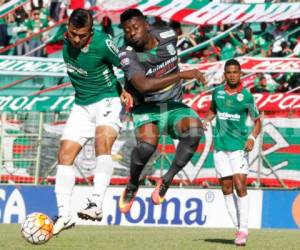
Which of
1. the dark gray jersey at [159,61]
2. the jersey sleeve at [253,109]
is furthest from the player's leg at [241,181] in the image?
the dark gray jersey at [159,61]

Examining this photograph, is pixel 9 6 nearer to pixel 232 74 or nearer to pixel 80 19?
pixel 232 74

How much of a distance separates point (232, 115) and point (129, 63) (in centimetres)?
231

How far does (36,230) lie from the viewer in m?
11.2

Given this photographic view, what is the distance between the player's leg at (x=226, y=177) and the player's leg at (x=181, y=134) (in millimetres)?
1465

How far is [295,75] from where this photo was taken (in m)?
23.4

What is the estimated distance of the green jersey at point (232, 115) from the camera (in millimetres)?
14055

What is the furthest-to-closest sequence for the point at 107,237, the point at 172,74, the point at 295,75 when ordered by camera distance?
the point at 295,75
the point at 107,237
the point at 172,74

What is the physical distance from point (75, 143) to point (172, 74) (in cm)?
138

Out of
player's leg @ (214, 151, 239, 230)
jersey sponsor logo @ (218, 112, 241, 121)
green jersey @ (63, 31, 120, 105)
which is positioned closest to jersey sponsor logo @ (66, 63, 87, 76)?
green jersey @ (63, 31, 120, 105)

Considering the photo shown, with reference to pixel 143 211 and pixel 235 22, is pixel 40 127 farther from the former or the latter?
pixel 235 22

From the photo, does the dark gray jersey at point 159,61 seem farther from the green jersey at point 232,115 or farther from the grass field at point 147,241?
the grass field at point 147,241

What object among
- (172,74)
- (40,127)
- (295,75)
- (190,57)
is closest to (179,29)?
(190,57)

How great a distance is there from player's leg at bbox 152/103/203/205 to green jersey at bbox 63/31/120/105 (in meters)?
0.73

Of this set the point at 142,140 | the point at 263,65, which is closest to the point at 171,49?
the point at 142,140
